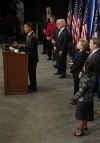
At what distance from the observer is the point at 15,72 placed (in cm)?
705

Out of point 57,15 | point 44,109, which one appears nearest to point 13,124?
point 44,109

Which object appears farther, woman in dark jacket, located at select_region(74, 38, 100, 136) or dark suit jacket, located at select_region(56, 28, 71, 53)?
dark suit jacket, located at select_region(56, 28, 71, 53)

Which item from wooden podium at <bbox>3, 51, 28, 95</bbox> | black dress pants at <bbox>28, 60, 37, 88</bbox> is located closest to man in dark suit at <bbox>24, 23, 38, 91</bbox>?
black dress pants at <bbox>28, 60, 37, 88</bbox>

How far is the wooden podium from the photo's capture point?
6.92 m

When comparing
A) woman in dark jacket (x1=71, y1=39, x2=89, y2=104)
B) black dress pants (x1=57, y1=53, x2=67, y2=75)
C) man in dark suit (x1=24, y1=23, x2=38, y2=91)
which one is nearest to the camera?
woman in dark jacket (x1=71, y1=39, x2=89, y2=104)

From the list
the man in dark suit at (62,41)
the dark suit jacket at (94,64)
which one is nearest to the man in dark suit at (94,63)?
the dark suit jacket at (94,64)

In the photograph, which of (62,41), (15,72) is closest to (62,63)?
(62,41)

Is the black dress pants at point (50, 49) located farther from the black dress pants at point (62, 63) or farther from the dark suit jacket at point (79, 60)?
the dark suit jacket at point (79, 60)

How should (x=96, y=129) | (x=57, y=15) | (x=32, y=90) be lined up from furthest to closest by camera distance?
1. (x=57, y=15)
2. (x=32, y=90)
3. (x=96, y=129)

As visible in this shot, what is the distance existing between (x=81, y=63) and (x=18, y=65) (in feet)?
5.37

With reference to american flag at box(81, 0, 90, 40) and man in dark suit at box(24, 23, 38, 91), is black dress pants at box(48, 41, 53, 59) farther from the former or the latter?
man in dark suit at box(24, 23, 38, 91)

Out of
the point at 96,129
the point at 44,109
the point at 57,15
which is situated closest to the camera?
the point at 96,129

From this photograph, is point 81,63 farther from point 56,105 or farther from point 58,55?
point 58,55

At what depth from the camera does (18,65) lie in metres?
7.00
